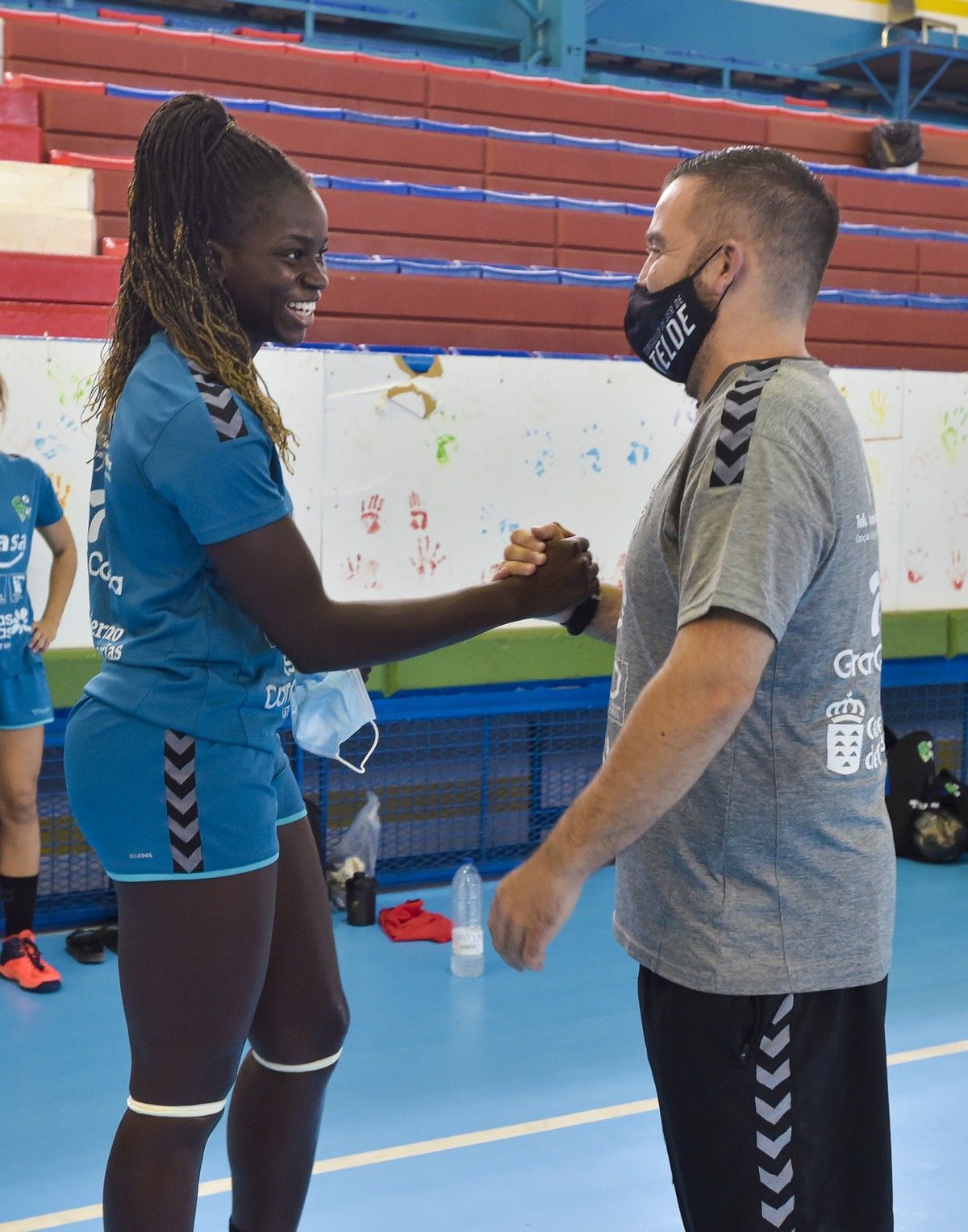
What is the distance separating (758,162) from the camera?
1.60m

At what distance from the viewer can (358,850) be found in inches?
189

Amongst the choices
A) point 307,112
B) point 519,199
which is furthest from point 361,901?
point 307,112

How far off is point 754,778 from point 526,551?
618 mm

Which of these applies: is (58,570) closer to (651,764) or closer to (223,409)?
(223,409)

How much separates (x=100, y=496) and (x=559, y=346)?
196 inches

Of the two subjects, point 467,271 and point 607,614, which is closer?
point 607,614

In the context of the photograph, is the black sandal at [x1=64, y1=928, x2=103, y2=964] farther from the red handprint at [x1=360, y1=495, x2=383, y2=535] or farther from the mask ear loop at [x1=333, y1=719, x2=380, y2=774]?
the red handprint at [x1=360, y1=495, x2=383, y2=535]

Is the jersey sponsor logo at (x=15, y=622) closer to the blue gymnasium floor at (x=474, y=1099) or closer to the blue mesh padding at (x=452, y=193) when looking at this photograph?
the blue gymnasium floor at (x=474, y=1099)

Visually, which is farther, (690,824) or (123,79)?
(123,79)

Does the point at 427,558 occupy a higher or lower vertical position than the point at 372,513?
lower

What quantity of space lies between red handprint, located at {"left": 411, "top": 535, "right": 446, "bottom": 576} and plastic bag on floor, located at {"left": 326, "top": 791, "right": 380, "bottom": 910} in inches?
33.3

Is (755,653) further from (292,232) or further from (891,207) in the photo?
(891,207)

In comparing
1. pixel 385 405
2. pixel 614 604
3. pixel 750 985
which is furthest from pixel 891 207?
pixel 750 985

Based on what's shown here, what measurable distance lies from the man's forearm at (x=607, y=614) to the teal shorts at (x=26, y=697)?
2.37 meters
